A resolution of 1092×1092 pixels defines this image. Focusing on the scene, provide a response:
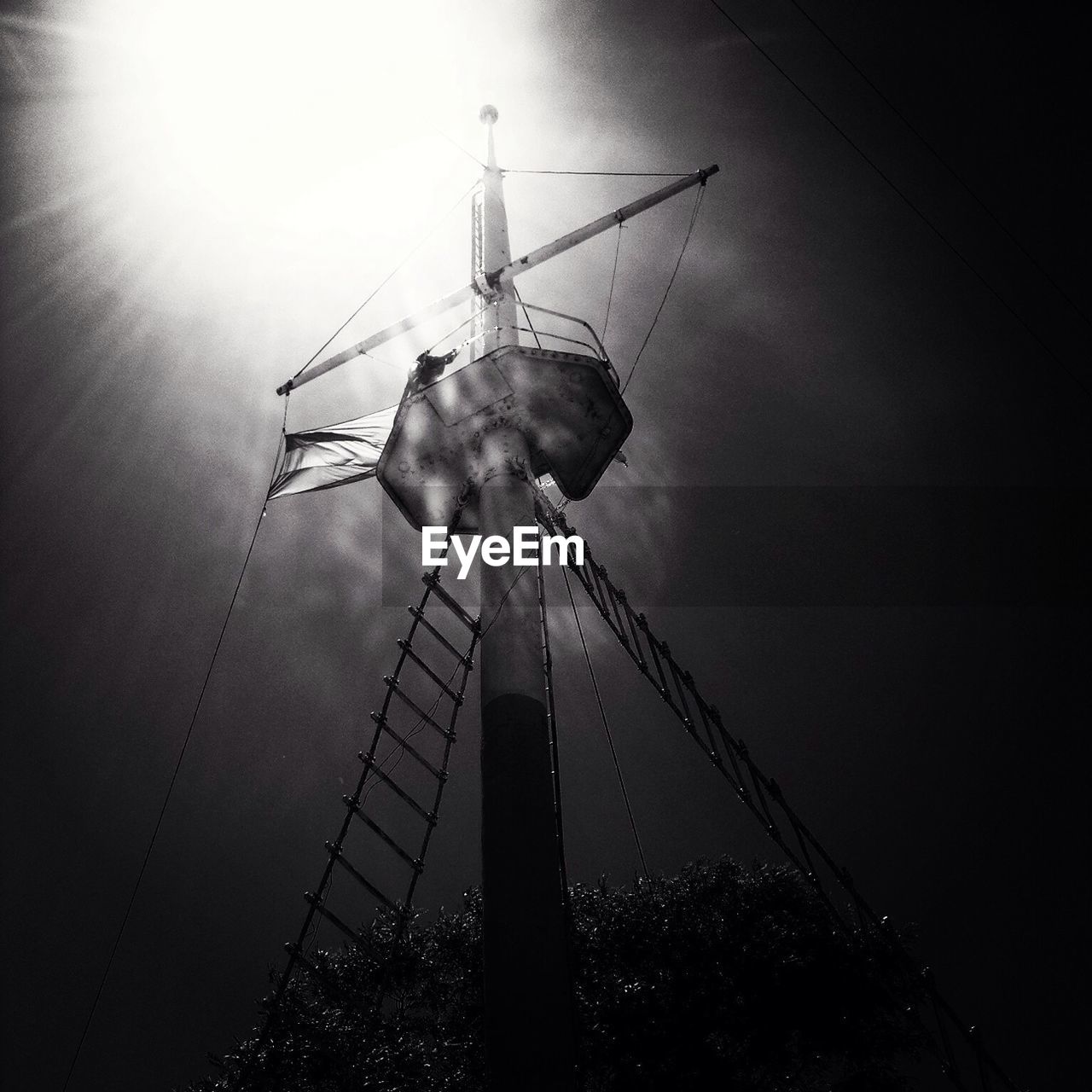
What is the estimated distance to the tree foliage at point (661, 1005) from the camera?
1498 cm

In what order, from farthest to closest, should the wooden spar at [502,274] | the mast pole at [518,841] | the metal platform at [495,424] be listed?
the wooden spar at [502,274]
the metal platform at [495,424]
the mast pole at [518,841]

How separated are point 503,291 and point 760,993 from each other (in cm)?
1380

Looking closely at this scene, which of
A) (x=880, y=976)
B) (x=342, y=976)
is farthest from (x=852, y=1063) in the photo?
(x=342, y=976)

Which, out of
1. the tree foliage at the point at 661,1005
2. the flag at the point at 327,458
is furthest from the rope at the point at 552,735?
the tree foliage at the point at 661,1005

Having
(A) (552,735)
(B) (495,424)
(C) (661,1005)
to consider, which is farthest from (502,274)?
(C) (661,1005)

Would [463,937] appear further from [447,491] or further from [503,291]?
[503,291]

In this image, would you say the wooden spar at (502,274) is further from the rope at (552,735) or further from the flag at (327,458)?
the rope at (552,735)

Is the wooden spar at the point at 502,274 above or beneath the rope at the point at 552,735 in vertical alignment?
above

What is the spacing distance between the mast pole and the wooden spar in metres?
3.12

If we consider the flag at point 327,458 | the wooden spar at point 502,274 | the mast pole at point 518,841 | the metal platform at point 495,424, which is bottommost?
the mast pole at point 518,841

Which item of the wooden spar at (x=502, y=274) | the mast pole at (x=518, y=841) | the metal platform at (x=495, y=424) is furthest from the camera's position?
the wooden spar at (x=502, y=274)

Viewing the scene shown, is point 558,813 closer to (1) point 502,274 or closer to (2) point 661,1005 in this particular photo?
(1) point 502,274

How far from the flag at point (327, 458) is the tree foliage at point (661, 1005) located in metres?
8.01

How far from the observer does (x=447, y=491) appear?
10547mm
